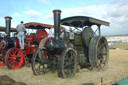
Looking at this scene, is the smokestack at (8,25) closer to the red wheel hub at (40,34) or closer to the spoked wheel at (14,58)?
the spoked wheel at (14,58)

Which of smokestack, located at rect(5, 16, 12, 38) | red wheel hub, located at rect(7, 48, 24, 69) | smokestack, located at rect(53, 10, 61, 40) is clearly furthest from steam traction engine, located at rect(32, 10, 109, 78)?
smokestack, located at rect(5, 16, 12, 38)

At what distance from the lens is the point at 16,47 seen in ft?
26.0

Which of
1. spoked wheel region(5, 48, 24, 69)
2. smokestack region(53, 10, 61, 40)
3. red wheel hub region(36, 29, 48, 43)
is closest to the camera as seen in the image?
smokestack region(53, 10, 61, 40)

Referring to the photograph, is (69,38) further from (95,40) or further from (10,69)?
(10,69)

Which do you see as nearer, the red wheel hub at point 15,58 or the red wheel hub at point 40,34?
the red wheel hub at point 15,58

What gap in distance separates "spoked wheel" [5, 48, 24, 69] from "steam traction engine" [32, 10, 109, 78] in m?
1.46

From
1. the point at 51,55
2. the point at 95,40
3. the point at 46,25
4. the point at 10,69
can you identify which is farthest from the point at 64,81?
the point at 46,25

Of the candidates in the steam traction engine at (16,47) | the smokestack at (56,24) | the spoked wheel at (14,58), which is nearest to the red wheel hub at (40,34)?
the steam traction engine at (16,47)

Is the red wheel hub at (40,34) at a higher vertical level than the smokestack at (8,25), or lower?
lower

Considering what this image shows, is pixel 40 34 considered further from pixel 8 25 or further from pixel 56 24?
pixel 56 24

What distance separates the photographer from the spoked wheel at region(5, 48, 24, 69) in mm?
7049

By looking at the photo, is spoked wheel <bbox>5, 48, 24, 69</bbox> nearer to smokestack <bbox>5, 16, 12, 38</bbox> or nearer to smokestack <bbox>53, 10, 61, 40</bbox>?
smokestack <bbox>5, 16, 12, 38</bbox>

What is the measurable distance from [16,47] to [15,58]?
87 centimetres

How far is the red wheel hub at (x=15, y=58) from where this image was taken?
23.7ft
